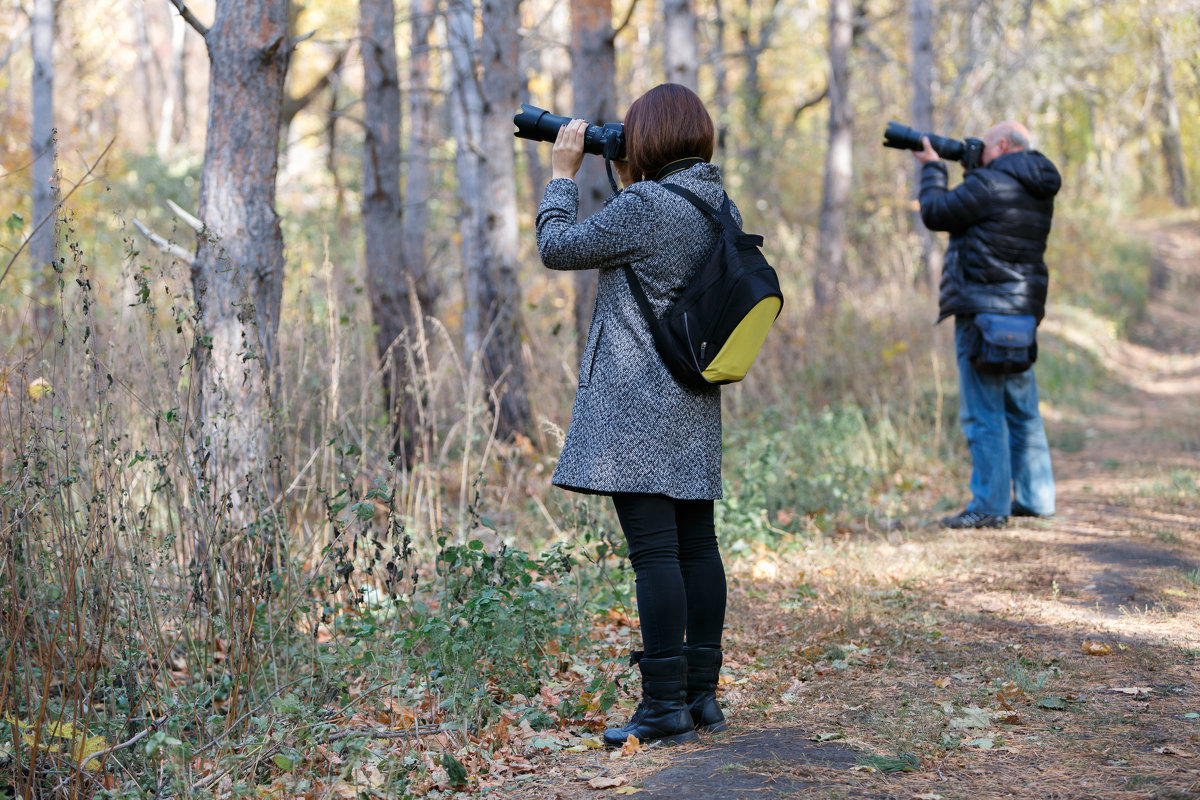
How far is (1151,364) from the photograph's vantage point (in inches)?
571

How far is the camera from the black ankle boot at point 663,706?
298 cm

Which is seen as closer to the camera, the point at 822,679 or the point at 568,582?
the point at 822,679

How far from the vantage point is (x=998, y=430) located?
573 cm

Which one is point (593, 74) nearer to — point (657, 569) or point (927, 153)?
point (927, 153)

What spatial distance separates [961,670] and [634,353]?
5.86ft

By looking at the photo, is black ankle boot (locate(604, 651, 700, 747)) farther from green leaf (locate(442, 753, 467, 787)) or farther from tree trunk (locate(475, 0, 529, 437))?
tree trunk (locate(475, 0, 529, 437))

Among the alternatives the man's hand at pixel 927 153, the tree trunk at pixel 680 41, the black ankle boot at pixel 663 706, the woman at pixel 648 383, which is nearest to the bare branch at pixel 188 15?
the woman at pixel 648 383

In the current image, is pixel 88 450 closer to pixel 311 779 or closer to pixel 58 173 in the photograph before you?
pixel 58 173

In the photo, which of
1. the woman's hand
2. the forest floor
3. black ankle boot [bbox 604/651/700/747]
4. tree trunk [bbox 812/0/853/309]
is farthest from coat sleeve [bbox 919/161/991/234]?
tree trunk [bbox 812/0/853/309]

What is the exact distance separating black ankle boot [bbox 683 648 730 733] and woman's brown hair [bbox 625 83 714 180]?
58.4 inches

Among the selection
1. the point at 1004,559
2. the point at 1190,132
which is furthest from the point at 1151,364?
the point at 1190,132

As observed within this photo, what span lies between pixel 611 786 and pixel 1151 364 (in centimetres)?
1424

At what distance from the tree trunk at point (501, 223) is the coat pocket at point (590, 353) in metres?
4.27

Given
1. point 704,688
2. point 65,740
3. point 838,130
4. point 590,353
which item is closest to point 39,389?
point 65,740
